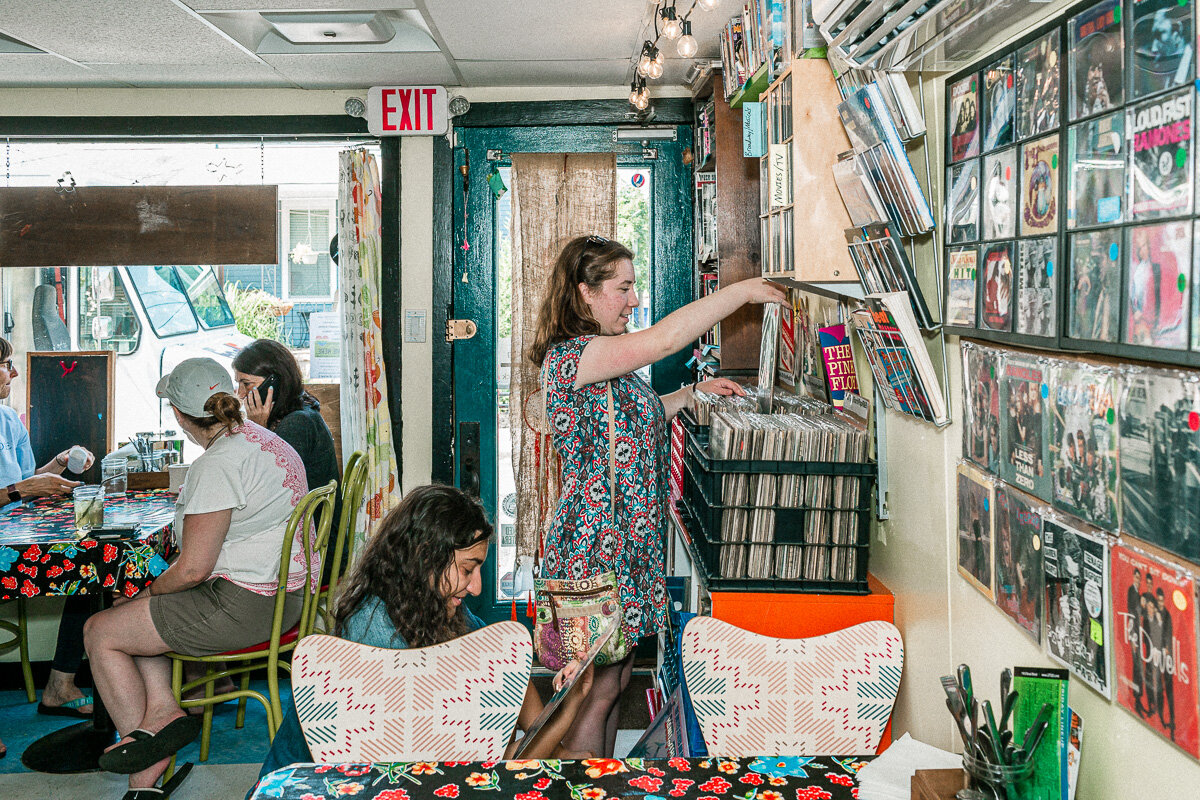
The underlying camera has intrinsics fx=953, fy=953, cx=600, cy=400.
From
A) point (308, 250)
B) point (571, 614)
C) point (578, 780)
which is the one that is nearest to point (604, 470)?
point (571, 614)

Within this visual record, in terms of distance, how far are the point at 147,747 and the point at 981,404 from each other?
8.39 ft

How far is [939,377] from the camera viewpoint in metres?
1.86

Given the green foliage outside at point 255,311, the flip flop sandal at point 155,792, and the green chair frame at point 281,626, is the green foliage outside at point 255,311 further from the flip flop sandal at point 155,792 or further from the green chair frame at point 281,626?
the flip flop sandal at point 155,792

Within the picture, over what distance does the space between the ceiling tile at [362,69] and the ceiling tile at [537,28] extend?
18 cm

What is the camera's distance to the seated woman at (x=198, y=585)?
2.84 metres

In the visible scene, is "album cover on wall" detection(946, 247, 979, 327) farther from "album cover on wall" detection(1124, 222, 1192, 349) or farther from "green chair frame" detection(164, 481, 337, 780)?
"green chair frame" detection(164, 481, 337, 780)

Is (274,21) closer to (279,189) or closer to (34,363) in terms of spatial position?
(279,189)

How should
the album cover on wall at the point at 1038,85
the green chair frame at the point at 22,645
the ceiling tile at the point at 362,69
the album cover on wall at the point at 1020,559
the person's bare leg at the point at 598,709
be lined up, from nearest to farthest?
the album cover on wall at the point at 1038,85 < the album cover on wall at the point at 1020,559 < the person's bare leg at the point at 598,709 < the ceiling tile at the point at 362,69 < the green chair frame at the point at 22,645

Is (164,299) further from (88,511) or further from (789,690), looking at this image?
(789,690)

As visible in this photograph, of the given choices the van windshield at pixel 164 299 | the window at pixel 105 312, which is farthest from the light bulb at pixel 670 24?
the window at pixel 105 312

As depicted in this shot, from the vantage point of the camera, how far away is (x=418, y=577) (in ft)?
6.88

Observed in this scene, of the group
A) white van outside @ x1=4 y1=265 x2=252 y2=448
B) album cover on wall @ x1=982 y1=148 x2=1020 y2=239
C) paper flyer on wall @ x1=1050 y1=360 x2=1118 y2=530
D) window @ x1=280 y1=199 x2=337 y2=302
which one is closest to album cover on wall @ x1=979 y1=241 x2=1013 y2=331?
album cover on wall @ x1=982 y1=148 x2=1020 y2=239

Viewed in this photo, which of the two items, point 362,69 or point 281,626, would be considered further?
point 362,69

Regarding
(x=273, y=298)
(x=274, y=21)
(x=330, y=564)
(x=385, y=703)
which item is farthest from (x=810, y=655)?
(x=273, y=298)
